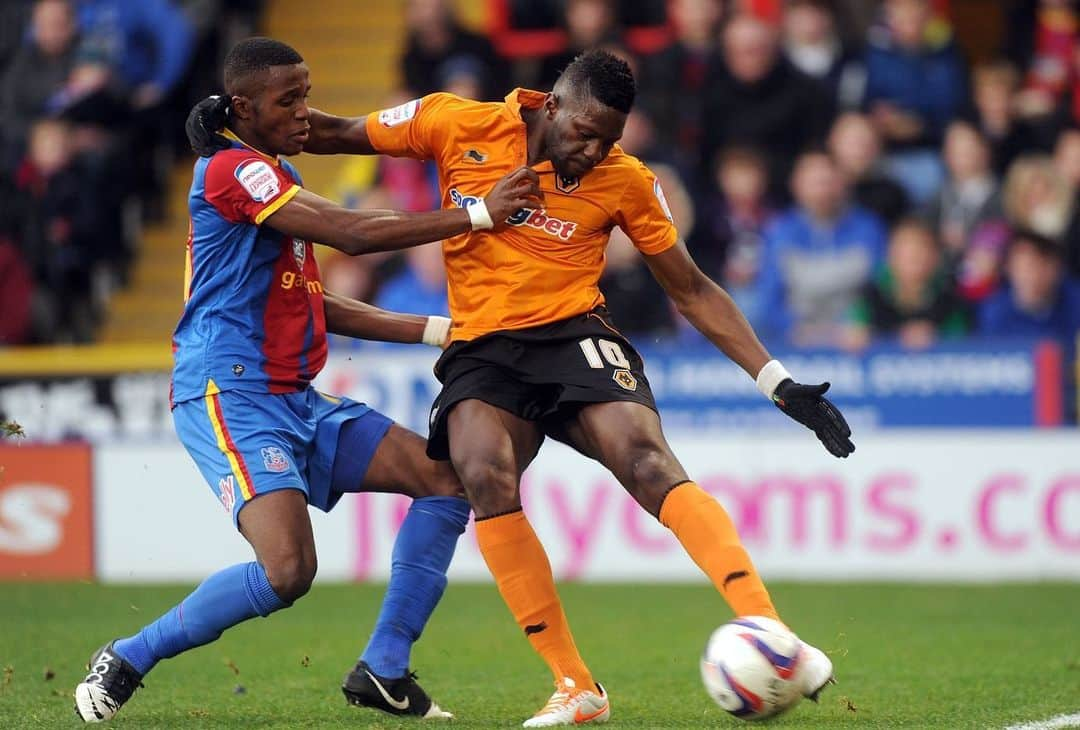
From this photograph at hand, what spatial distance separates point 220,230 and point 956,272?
24.2ft

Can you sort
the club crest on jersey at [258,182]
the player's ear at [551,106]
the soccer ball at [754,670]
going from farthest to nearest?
the player's ear at [551,106], the club crest on jersey at [258,182], the soccer ball at [754,670]

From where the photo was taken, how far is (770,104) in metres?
13.0

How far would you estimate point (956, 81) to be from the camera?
13.3 m

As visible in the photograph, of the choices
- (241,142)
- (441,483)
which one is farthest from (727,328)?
(241,142)

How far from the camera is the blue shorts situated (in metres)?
5.91

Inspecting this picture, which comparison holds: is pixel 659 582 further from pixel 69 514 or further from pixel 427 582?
pixel 427 582

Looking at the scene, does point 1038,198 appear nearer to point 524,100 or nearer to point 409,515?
point 524,100

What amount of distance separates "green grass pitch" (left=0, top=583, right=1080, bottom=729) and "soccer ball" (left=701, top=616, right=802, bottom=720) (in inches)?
16.4

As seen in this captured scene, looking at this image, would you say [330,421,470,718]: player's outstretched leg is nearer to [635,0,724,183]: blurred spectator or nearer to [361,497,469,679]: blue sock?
[361,497,469,679]: blue sock

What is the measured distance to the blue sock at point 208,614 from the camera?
5848 millimetres

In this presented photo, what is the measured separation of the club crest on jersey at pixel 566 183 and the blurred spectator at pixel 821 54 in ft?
24.4

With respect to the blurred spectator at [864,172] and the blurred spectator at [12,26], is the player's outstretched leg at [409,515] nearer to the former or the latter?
the blurred spectator at [864,172]

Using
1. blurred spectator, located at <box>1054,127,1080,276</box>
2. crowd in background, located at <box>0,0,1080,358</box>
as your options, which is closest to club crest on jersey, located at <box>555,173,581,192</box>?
crowd in background, located at <box>0,0,1080,358</box>

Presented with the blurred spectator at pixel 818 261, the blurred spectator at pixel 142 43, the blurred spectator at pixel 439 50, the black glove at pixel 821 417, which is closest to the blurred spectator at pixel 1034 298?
the blurred spectator at pixel 818 261
